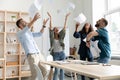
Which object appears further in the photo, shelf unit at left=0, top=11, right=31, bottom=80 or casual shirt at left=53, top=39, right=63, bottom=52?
shelf unit at left=0, top=11, right=31, bottom=80

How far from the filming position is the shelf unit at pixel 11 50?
5188 millimetres

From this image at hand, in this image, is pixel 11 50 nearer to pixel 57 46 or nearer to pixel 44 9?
pixel 44 9

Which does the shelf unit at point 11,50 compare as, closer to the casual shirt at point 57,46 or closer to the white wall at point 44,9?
the white wall at point 44,9

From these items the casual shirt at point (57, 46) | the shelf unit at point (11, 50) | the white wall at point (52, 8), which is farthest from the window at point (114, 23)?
the shelf unit at point (11, 50)

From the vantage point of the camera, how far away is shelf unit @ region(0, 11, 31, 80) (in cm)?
519

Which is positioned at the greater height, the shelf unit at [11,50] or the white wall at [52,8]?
the white wall at [52,8]

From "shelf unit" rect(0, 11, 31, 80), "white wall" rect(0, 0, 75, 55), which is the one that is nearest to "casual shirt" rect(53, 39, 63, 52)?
"shelf unit" rect(0, 11, 31, 80)

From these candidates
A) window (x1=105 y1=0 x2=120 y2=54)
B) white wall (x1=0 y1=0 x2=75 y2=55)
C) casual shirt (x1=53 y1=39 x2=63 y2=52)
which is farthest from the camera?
white wall (x1=0 y1=0 x2=75 y2=55)

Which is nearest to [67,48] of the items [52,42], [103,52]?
[52,42]

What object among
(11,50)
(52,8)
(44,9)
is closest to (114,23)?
(52,8)

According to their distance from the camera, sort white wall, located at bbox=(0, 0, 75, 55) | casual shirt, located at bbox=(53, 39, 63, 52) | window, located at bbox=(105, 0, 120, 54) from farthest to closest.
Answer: white wall, located at bbox=(0, 0, 75, 55)
window, located at bbox=(105, 0, 120, 54)
casual shirt, located at bbox=(53, 39, 63, 52)

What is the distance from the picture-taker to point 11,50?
542cm

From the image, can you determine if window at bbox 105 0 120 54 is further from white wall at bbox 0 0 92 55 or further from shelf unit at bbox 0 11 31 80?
shelf unit at bbox 0 11 31 80

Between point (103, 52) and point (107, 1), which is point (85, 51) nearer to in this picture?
point (103, 52)
